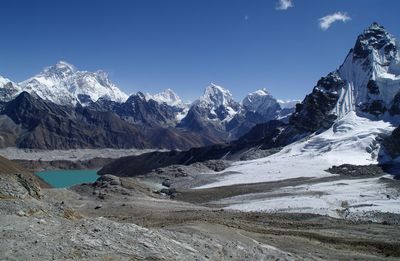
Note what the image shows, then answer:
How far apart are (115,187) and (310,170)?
56.7 meters

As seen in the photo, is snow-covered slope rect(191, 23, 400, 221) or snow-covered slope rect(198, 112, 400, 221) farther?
snow-covered slope rect(191, 23, 400, 221)

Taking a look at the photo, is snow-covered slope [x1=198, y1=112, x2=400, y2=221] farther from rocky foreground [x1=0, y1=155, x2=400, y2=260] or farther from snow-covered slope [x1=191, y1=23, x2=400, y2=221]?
rocky foreground [x1=0, y1=155, x2=400, y2=260]

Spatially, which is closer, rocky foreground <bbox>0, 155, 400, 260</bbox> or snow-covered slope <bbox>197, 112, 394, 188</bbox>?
rocky foreground <bbox>0, 155, 400, 260</bbox>

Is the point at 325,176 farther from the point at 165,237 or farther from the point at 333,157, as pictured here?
the point at 165,237

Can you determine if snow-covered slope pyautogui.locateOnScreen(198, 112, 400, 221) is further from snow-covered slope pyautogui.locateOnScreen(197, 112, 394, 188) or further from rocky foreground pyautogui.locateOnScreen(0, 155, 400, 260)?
rocky foreground pyautogui.locateOnScreen(0, 155, 400, 260)

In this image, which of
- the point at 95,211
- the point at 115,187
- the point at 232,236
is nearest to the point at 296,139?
the point at 115,187

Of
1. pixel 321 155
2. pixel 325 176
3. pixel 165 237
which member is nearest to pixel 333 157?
pixel 321 155

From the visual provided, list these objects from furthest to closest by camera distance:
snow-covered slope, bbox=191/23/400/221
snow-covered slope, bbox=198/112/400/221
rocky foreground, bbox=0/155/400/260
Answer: snow-covered slope, bbox=191/23/400/221, snow-covered slope, bbox=198/112/400/221, rocky foreground, bbox=0/155/400/260

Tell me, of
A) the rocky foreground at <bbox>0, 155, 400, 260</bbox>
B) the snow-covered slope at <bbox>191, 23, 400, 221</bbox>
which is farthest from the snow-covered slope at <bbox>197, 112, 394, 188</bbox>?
the rocky foreground at <bbox>0, 155, 400, 260</bbox>

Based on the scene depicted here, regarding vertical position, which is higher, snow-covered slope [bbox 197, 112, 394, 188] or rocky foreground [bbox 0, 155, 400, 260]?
snow-covered slope [bbox 197, 112, 394, 188]

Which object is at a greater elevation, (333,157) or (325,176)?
(333,157)

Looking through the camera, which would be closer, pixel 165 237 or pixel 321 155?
pixel 165 237

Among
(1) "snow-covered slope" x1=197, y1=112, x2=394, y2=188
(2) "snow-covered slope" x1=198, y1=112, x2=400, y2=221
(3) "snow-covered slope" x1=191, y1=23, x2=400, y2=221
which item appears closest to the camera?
(2) "snow-covered slope" x1=198, y1=112, x2=400, y2=221

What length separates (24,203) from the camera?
82.4 ft
